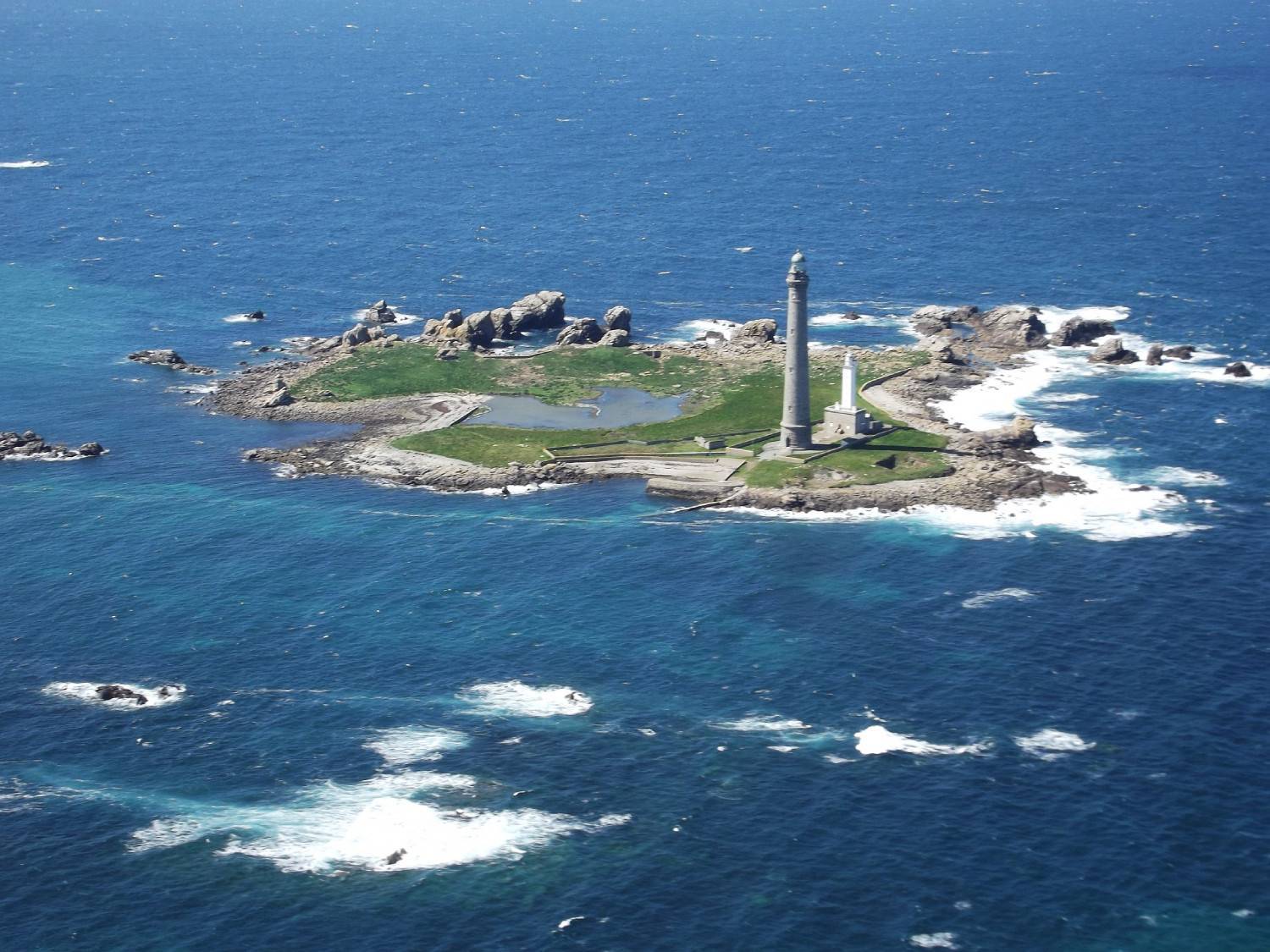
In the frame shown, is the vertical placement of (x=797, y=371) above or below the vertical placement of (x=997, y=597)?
above

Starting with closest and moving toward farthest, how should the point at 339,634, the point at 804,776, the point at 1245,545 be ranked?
the point at 804,776
the point at 339,634
the point at 1245,545

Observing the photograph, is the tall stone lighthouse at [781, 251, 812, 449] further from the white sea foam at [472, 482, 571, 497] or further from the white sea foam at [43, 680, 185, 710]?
the white sea foam at [43, 680, 185, 710]

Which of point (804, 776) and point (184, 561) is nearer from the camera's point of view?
point (804, 776)

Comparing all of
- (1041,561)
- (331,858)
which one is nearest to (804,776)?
(331,858)

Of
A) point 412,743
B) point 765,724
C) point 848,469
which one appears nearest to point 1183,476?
point 848,469

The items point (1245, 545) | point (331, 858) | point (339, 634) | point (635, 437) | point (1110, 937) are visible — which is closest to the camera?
point (1110, 937)

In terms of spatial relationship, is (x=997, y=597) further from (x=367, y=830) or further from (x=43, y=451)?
(x=43, y=451)

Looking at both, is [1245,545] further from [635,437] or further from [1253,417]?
[635,437]
